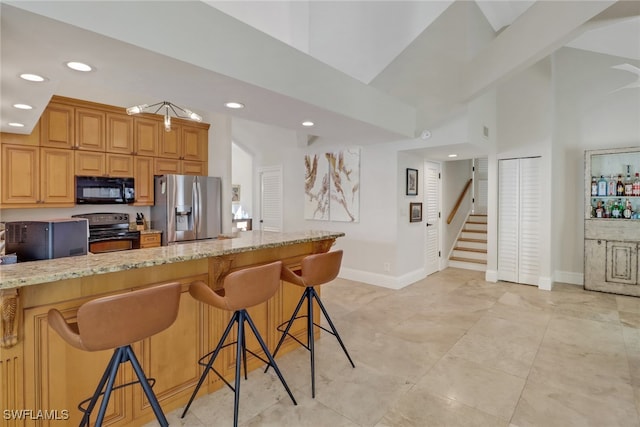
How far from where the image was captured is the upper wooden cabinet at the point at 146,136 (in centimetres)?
472

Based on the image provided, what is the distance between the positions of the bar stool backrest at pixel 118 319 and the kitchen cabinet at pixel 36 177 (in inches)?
133

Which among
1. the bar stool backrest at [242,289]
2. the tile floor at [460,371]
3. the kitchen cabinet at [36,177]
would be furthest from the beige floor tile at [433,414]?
the kitchen cabinet at [36,177]

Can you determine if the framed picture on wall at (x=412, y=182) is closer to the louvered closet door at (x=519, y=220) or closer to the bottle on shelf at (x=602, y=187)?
the louvered closet door at (x=519, y=220)

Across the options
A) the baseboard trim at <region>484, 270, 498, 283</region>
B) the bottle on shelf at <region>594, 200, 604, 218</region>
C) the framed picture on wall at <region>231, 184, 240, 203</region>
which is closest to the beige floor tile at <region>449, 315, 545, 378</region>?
the baseboard trim at <region>484, 270, 498, 283</region>

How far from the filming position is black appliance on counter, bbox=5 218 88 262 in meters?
1.97

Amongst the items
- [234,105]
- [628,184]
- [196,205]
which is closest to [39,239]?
[234,105]

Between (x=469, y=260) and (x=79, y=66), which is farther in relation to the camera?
(x=469, y=260)

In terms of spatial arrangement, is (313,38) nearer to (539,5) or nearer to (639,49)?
(539,5)

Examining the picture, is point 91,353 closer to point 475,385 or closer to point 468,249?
point 475,385

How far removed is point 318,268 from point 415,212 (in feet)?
10.6

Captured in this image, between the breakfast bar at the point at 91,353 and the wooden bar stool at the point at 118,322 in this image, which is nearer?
the wooden bar stool at the point at 118,322

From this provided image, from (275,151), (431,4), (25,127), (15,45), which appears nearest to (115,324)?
(15,45)

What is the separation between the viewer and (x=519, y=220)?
16.5ft

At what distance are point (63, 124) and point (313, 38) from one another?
340 cm
